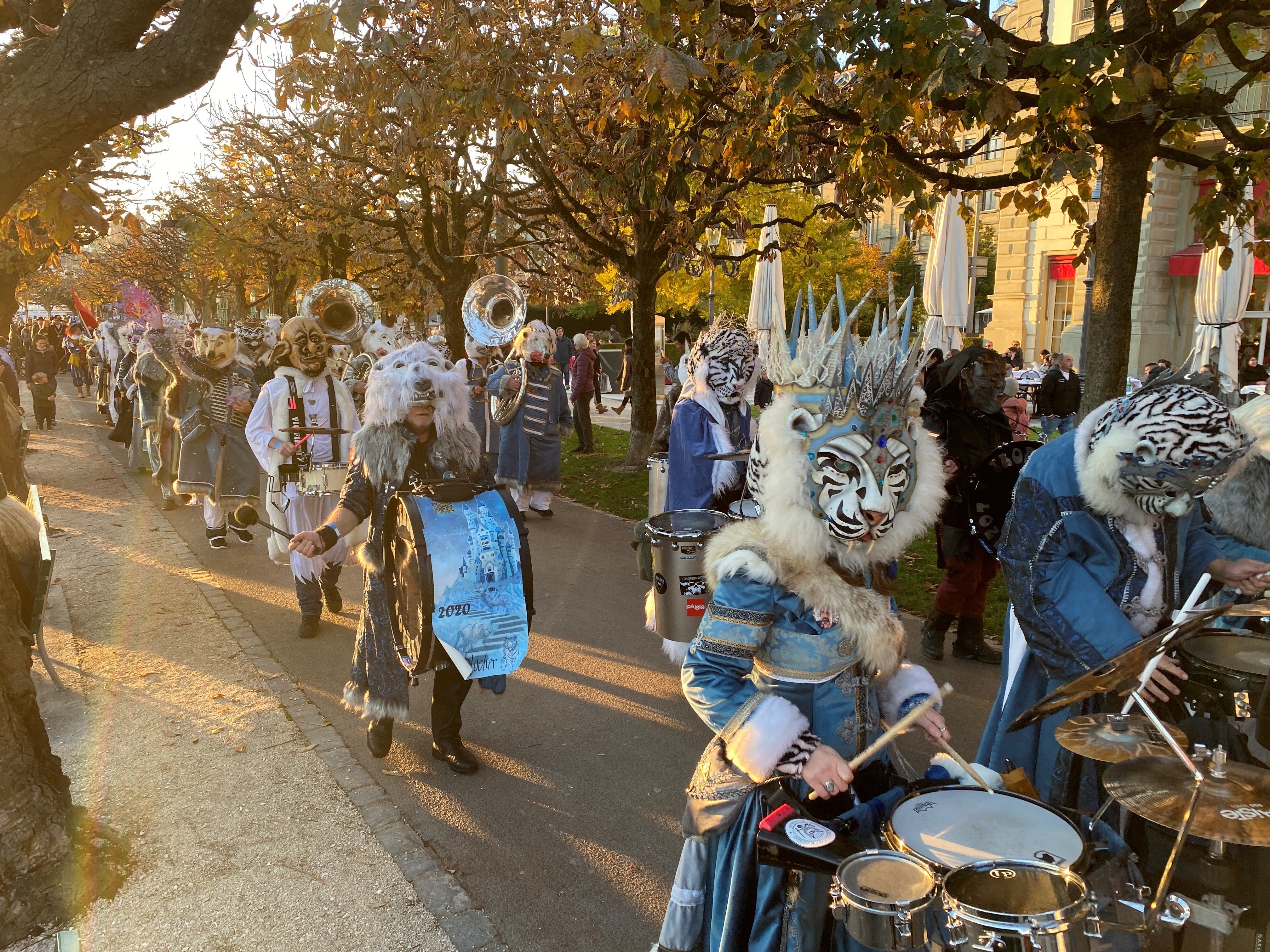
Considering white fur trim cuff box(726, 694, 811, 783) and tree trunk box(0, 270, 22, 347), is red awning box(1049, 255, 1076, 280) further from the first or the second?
white fur trim cuff box(726, 694, 811, 783)

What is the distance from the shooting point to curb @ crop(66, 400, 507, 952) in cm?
334

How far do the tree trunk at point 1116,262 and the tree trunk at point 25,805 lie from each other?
6.41 metres

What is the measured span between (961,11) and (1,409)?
19.3 feet

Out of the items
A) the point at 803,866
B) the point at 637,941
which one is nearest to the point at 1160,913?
the point at 803,866

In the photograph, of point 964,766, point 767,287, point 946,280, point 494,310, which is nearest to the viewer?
point 964,766

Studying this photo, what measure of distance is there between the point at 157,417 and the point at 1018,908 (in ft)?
39.7

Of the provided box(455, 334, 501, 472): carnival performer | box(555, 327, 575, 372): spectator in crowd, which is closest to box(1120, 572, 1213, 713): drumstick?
box(455, 334, 501, 472): carnival performer

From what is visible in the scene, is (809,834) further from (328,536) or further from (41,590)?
(41,590)

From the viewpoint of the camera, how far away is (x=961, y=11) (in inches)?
216

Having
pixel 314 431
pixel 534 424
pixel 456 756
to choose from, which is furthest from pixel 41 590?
pixel 534 424

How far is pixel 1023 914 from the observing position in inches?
70.7

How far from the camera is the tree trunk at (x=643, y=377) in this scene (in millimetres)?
12844

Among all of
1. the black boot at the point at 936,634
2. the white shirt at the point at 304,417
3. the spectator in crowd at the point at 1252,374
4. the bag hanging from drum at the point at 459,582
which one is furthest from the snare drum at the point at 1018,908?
the spectator in crowd at the point at 1252,374

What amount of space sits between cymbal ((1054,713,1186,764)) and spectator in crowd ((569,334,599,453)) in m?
13.7
